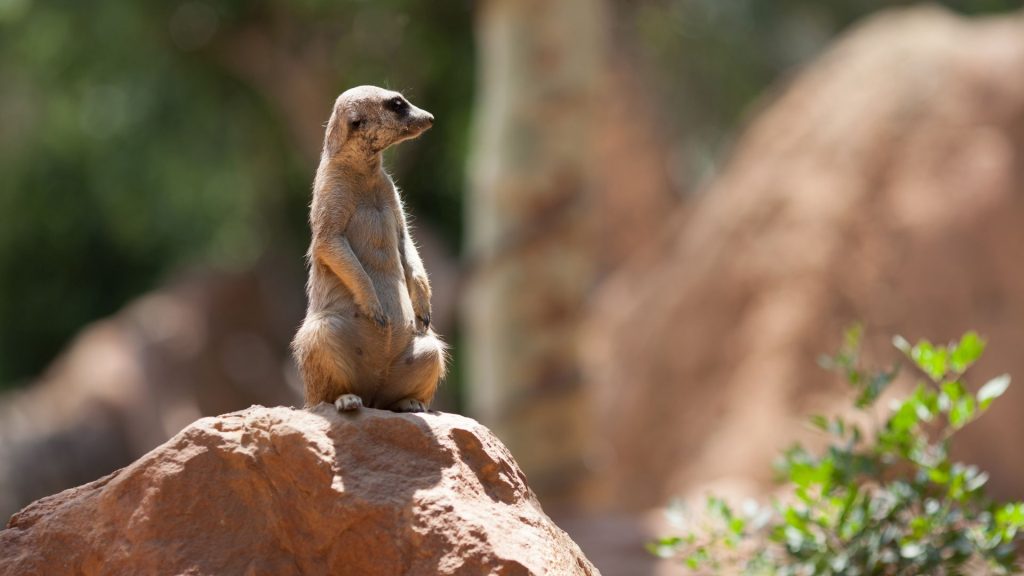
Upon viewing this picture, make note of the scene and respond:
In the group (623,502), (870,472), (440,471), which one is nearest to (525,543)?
(440,471)

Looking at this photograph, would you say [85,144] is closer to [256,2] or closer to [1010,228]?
[256,2]

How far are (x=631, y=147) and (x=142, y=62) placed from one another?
243 inches

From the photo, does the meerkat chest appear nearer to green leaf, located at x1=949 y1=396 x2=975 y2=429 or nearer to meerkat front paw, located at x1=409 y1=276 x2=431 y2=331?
meerkat front paw, located at x1=409 y1=276 x2=431 y2=331

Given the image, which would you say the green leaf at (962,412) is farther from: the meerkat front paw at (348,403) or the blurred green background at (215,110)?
the blurred green background at (215,110)

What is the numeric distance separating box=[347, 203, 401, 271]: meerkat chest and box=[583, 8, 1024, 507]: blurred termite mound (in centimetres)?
616

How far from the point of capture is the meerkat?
11.8 ft

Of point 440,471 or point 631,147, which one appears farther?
point 631,147

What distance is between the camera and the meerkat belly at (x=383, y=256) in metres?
3.71

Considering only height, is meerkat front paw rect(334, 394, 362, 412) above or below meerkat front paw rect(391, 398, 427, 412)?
below

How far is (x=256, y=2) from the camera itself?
15031mm

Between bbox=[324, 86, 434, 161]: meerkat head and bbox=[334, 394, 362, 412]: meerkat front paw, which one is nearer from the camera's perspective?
bbox=[334, 394, 362, 412]: meerkat front paw

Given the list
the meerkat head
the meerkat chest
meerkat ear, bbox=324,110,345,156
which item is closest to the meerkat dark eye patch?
the meerkat head

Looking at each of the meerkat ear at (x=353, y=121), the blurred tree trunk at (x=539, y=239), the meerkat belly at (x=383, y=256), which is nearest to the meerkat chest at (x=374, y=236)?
the meerkat belly at (x=383, y=256)

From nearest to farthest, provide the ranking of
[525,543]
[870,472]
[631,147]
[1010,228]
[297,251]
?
1. [525,543]
2. [870,472]
3. [1010,228]
4. [631,147]
5. [297,251]
